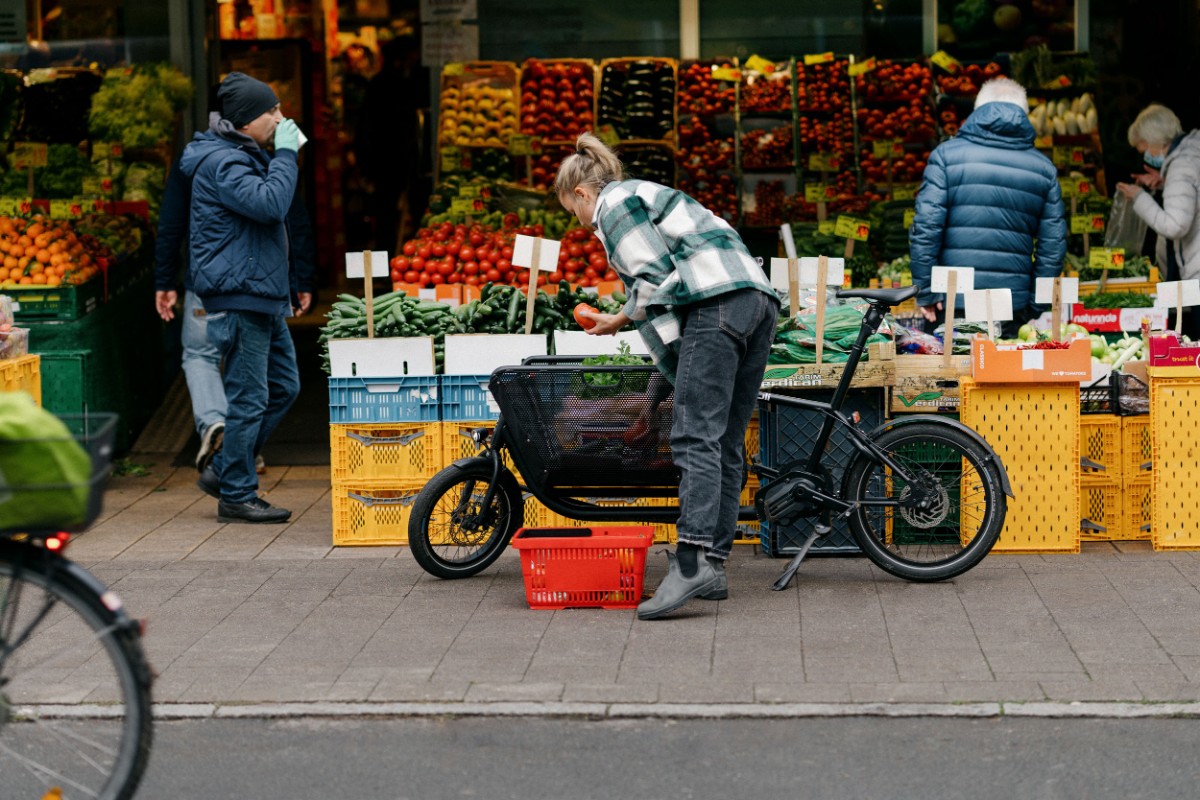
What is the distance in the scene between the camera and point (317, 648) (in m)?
5.99

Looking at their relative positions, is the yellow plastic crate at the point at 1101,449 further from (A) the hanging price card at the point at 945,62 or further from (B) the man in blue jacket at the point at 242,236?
(A) the hanging price card at the point at 945,62

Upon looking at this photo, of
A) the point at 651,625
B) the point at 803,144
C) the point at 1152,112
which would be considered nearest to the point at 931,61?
the point at 803,144

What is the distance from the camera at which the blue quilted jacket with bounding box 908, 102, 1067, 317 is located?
8.07 meters

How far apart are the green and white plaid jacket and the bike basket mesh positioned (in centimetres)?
38

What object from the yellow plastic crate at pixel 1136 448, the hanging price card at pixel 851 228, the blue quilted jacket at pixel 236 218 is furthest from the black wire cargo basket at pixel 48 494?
the hanging price card at pixel 851 228

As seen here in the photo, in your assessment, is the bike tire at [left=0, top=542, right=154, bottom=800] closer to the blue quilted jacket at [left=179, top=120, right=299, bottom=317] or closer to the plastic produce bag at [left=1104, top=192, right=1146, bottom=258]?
the blue quilted jacket at [left=179, top=120, right=299, bottom=317]

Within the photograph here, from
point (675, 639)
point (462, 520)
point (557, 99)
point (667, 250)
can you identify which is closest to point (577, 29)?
point (557, 99)

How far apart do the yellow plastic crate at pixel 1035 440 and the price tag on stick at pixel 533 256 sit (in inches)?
74.6

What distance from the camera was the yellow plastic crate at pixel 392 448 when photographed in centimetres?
751

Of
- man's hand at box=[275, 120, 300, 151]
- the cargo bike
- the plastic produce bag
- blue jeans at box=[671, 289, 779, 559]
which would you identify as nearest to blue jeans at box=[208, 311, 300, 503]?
man's hand at box=[275, 120, 300, 151]

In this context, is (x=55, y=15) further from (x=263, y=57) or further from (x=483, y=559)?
(x=483, y=559)

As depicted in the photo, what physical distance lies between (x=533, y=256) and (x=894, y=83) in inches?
219

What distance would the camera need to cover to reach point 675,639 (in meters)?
6.02

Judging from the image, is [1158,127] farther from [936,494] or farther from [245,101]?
[245,101]
